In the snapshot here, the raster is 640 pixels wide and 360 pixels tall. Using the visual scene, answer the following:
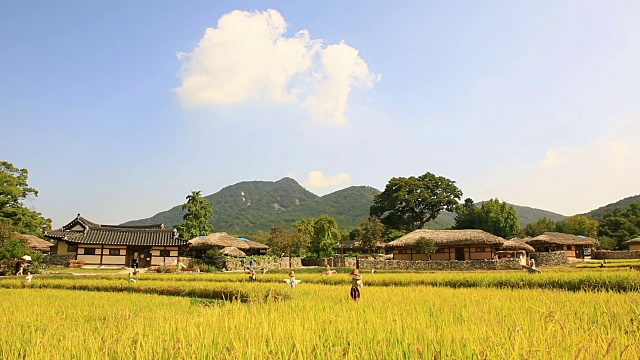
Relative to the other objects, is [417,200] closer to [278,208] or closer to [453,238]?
[453,238]

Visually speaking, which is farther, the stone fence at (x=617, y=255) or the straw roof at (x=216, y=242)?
the stone fence at (x=617, y=255)

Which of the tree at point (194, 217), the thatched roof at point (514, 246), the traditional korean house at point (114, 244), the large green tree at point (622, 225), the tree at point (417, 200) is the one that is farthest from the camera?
the tree at point (417, 200)

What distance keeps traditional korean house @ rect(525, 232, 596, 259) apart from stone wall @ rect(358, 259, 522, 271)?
19964 mm

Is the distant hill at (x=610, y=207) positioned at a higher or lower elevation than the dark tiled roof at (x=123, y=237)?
higher

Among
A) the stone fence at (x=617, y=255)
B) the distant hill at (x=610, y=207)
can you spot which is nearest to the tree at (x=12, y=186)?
the stone fence at (x=617, y=255)

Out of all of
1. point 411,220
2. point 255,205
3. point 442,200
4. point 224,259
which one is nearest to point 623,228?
point 442,200

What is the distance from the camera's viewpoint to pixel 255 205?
510ft

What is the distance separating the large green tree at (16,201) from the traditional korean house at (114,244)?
256 cm

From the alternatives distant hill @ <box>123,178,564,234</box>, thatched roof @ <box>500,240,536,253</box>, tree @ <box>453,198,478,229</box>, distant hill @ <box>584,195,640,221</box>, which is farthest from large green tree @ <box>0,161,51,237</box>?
distant hill @ <box>584,195,640,221</box>

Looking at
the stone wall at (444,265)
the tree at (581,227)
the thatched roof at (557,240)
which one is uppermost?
the tree at (581,227)

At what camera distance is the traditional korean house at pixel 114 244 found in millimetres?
37438

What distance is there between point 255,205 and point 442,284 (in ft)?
468

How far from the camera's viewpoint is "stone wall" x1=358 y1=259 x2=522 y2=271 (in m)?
31.4

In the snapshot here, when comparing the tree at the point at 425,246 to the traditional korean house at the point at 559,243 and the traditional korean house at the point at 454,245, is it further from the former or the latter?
the traditional korean house at the point at 559,243
